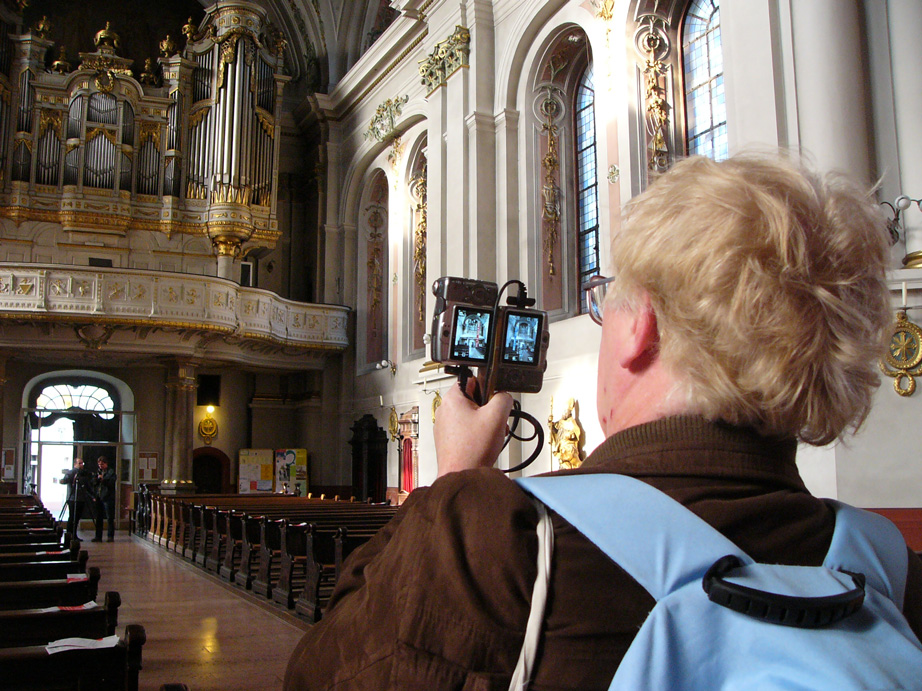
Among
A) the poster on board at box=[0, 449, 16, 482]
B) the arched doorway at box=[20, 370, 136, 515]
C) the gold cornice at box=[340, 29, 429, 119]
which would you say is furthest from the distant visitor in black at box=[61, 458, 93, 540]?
the gold cornice at box=[340, 29, 429, 119]

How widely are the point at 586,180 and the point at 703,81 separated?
2.65 m

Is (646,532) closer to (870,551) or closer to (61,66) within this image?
(870,551)

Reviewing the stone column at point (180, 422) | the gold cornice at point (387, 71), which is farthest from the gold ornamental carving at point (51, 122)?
the gold cornice at point (387, 71)

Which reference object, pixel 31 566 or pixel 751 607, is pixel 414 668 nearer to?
pixel 751 607

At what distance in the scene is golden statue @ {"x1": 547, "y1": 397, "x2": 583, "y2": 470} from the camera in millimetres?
12141

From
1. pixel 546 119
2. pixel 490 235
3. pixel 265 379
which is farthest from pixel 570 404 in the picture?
pixel 265 379

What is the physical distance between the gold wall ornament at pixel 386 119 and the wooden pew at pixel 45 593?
48.6 feet

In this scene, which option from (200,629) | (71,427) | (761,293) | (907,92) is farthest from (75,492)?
(761,293)

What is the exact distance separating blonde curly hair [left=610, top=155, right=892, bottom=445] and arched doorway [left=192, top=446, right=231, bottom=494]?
66.1 ft

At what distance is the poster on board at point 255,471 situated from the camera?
19703 millimetres

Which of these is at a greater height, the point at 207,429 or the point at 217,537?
the point at 207,429

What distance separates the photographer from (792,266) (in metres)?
1.08

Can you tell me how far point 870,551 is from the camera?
104 cm

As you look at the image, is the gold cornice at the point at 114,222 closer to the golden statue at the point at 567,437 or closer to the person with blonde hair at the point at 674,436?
the golden statue at the point at 567,437
